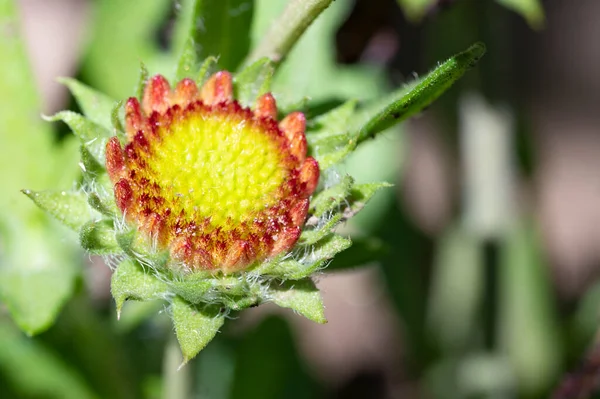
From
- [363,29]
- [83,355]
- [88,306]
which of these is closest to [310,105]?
[363,29]

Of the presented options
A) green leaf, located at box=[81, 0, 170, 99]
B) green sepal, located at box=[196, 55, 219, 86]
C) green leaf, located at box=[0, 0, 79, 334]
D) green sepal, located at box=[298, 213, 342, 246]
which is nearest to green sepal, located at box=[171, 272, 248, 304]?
green sepal, located at box=[298, 213, 342, 246]

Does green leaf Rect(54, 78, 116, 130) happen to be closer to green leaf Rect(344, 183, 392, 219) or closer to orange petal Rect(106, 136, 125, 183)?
orange petal Rect(106, 136, 125, 183)

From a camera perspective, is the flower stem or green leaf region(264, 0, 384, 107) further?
green leaf region(264, 0, 384, 107)

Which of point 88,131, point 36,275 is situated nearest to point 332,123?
point 88,131

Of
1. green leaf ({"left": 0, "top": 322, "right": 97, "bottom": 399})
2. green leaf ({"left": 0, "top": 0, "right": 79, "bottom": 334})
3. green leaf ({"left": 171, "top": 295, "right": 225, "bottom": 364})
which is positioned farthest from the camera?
green leaf ({"left": 0, "top": 322, "right": 97, "bottom": 399})

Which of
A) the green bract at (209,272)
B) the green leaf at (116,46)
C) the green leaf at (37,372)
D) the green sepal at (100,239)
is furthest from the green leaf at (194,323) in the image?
the green leaf at (116,46)

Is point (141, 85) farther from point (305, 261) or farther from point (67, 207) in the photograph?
point (305, 261)

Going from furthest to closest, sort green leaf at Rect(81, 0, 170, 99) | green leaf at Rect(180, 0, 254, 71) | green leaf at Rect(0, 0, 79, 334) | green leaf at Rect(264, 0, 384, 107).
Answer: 1. green leaf at Rect(81, 0, 170, 99)
2. green leaf at Rect(264, 0, 384, 107)
3. green leaf at Rect(0, 0, 79, 334)
4. green leaf at Rect(180, 0, 254, 71)
